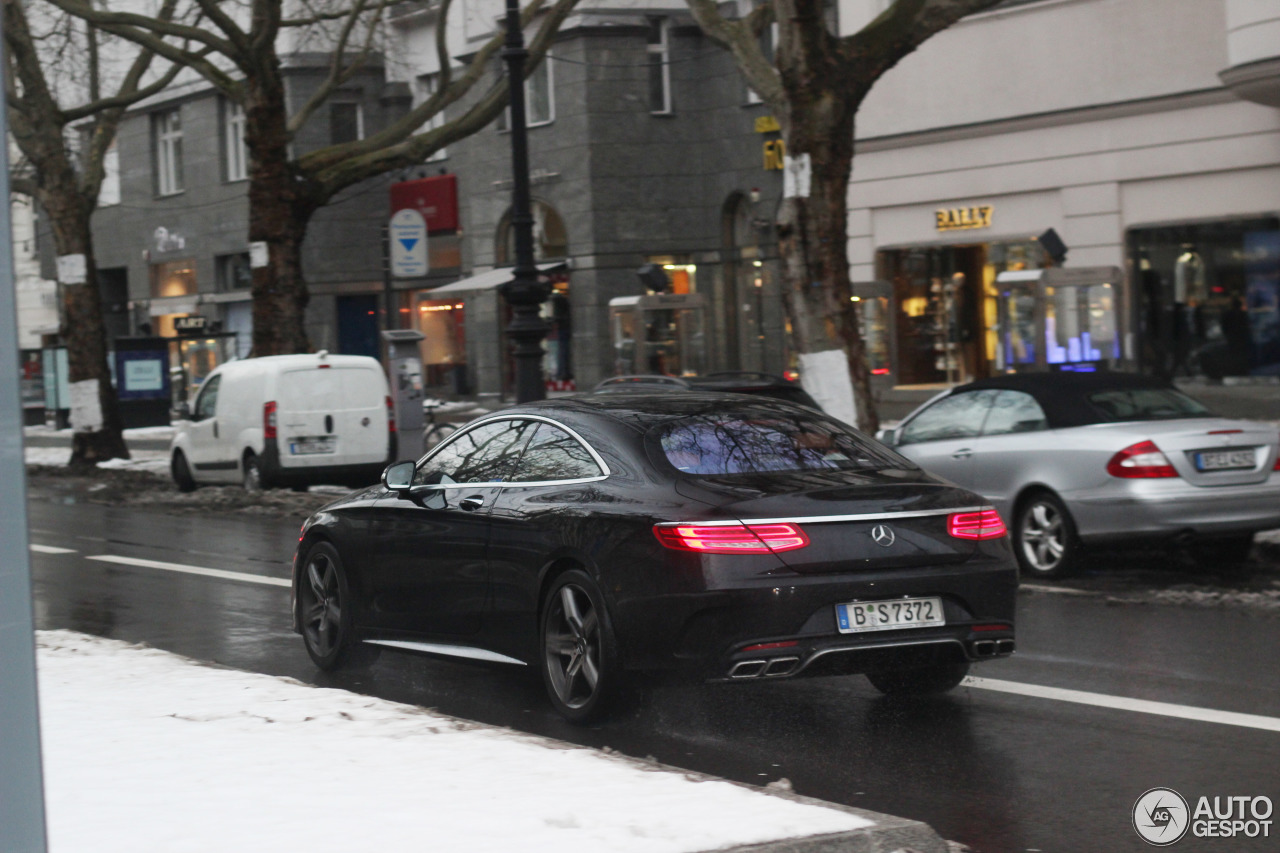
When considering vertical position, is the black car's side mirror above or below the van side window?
below

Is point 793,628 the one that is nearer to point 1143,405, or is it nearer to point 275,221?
point 1143,405

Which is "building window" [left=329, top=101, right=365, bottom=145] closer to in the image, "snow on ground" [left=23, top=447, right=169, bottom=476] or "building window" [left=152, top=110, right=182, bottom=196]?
"building window" [left=152, top=110, right=182, bottom=196]

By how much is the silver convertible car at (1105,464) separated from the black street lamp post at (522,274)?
559cm

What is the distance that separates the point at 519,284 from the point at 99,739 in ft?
36.9

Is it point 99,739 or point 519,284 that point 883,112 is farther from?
point 99,739

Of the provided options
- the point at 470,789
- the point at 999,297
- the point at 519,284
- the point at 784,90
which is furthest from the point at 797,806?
the point at 999,297

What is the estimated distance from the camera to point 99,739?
6.41m

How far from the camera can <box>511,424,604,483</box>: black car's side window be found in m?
7.41

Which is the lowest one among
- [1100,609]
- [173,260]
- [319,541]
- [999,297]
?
[1100,609]

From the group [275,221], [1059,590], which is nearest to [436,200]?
[275,221]

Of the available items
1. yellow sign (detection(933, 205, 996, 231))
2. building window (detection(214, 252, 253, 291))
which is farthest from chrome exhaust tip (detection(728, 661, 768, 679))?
building window (detection(214, 252, 253, 291))

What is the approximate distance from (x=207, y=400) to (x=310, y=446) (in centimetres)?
221

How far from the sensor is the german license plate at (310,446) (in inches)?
795

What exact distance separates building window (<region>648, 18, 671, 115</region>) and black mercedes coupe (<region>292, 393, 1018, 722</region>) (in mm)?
30310
